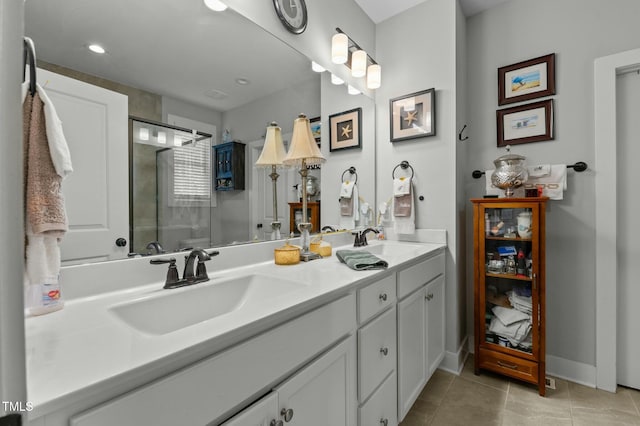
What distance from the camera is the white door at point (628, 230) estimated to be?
1.71 m

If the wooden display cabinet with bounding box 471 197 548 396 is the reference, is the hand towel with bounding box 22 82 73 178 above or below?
above

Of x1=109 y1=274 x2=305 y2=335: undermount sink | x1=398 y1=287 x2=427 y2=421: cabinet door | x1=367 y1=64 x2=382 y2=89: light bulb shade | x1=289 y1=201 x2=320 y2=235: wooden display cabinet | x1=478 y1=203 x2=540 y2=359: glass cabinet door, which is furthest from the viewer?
x1=367 y1=64 x2=382 y2=89: light bulb shade

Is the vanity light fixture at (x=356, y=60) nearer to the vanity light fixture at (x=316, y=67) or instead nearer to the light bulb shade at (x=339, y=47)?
the light bulb shade at (x=339, y=47)

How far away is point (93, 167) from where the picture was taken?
35.7 inches

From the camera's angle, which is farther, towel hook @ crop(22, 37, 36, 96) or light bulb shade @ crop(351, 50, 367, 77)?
light bulb shade @ crop(351, 50, 367, 77)

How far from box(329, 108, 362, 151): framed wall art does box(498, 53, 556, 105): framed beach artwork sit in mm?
1048

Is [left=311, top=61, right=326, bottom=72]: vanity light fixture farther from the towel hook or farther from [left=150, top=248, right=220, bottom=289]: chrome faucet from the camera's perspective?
the towel hook

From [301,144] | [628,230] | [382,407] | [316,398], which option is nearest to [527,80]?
[628,230]

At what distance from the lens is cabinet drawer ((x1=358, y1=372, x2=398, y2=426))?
1121 mm

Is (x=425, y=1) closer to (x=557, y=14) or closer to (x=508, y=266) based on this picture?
(x=557, y=14)

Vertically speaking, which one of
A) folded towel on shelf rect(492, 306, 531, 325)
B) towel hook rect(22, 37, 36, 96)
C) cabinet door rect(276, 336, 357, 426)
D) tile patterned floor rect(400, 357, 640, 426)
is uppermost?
towel hook rect(22, 37, 36, 96)

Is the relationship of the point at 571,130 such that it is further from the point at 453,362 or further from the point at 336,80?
the point at 453,362

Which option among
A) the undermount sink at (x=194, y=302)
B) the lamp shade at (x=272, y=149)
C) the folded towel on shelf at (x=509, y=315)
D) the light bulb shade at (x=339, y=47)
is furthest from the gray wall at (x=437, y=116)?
the undermount sink at (x=194, y=302)

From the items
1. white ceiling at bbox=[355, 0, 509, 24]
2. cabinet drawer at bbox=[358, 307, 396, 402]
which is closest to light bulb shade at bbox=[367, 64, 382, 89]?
white ceiling at bbox=[355, 0, 509, 24]
